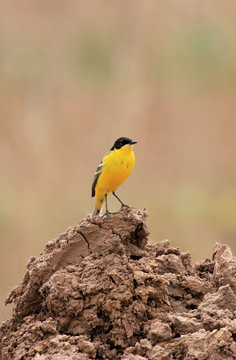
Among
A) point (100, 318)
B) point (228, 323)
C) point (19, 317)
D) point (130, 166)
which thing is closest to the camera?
point (228, 323)

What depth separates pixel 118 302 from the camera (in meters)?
4.33

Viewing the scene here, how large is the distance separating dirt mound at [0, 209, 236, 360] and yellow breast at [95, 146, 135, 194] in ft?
2.63

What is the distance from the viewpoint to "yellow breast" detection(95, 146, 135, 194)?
566 centimetres

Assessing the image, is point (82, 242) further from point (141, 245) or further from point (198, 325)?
point (198, 325)

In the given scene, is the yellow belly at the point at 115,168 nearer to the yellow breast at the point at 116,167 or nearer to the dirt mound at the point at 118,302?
the yellow breast at the point at 116,167

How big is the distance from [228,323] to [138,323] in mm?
628

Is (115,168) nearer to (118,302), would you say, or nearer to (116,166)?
(116,166)

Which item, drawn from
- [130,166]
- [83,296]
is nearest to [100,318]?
[83,296]

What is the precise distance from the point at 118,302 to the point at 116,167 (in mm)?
1633

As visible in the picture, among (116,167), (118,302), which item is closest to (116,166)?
(116,167)

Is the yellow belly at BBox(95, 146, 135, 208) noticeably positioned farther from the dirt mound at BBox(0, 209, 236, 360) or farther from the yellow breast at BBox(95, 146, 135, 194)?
the dirt mound at BBox(0, 209, 236, 360)

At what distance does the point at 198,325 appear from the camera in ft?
13.8

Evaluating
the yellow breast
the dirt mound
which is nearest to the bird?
the yellow breast

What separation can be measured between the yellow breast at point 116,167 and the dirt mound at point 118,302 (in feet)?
2.63
